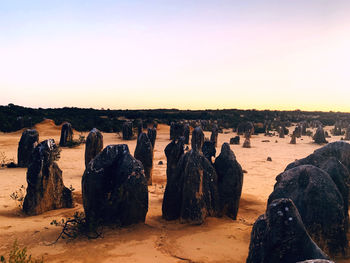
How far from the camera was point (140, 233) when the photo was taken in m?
6.11

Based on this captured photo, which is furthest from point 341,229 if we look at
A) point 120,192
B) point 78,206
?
point 78,206

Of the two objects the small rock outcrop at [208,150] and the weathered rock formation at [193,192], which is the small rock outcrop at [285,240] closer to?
the weathered rock formation at [193,192]

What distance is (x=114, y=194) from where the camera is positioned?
20.8 feet

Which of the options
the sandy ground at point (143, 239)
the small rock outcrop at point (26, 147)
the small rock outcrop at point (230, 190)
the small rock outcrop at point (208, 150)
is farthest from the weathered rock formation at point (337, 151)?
the small rock outcrop at point (26, 147)

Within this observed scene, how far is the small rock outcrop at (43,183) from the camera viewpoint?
7.43 meters

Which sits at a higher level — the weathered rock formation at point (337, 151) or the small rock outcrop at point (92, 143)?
the weathered rock formation at point (337, 151)

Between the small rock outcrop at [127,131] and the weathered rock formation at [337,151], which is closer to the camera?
the weathered rock formation at [337,151]

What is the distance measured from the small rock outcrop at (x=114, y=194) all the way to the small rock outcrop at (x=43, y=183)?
178 centimetres

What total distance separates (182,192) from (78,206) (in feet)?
10.6

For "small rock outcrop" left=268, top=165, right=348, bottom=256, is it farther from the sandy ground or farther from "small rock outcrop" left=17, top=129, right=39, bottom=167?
"small rock outcrop" left=17, top=129, right=39, bottom=167

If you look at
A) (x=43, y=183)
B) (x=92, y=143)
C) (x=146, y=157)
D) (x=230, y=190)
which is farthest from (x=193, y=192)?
(x=92, y=143)

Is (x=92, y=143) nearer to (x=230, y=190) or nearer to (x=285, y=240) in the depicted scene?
(x=230, y=190)

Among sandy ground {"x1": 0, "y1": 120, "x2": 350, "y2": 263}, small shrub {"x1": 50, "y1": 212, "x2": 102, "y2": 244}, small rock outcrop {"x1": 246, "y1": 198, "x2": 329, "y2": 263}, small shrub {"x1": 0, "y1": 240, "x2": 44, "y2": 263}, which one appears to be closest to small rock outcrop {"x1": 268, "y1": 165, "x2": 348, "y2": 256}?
sandy ground {"x1": 0, "y1": 120, "x2": 350, "y2": 263}

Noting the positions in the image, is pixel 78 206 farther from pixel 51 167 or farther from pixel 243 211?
pixel 243 211
